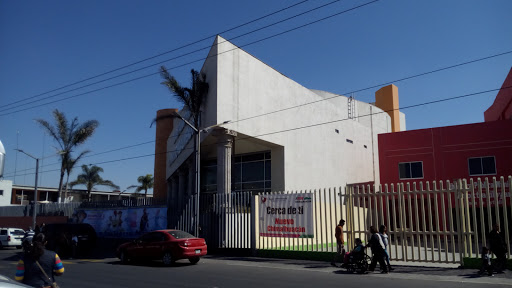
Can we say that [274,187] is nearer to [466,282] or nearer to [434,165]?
[434,165]

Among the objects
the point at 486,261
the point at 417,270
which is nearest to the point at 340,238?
the point at 417,270

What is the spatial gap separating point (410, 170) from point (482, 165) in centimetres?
494

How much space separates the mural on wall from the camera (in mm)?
23125

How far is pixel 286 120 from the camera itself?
2925 cm

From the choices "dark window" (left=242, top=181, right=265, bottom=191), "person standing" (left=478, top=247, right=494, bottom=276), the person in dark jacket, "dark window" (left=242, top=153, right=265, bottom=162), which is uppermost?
"dark window" (left=242, top=153, right=265, bottom=162)

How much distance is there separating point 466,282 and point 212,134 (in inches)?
683

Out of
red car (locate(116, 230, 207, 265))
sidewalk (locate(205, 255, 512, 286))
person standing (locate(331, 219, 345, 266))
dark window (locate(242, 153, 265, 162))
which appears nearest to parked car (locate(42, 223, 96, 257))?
red car (locate(116, 230, 207, 265))

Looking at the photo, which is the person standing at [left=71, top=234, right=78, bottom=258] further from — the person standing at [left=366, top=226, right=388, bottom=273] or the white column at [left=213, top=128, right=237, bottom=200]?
the person standing at [left=366, top=226, right=388, bottom=273]

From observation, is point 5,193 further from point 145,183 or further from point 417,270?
point 417,270

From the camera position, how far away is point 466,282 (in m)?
11.0

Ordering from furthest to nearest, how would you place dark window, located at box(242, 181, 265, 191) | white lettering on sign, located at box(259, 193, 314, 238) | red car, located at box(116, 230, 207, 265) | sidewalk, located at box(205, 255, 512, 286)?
dark window, located at box(242, 181, 265, 191) → white lettering on sign, located at box(259, 193, 314, 238) → red car, located at box(116, 230, 207, 265) → sidewalk, located at box(205, 255, 512, 286)

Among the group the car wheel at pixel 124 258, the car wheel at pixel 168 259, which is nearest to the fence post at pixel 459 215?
the car wheel at pixel 168 259

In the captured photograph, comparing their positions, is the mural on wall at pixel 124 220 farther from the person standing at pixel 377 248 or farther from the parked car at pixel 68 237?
the person standing at pixel 377 248

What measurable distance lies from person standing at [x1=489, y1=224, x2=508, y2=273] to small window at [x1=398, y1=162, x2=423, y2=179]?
20199 millimetres
